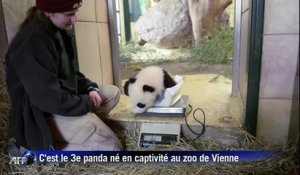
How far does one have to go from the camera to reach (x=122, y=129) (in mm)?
1133

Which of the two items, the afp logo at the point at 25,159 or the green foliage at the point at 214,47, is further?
the green foliage at the point at 214,47

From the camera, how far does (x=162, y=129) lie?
1051mm

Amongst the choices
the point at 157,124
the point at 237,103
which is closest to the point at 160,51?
the point at 157,124

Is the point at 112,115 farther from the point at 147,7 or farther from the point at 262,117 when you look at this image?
the point at 262,117

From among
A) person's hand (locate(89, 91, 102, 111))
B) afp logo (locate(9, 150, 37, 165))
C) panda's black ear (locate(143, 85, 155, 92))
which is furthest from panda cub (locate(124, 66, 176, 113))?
afp logo (locate(9, 150, 37, 165))

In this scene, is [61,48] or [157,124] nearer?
[61,48]

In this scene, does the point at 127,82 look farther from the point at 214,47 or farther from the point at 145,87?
the point at 214,47

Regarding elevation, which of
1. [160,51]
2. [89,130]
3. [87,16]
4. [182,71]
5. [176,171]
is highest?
[87,16]

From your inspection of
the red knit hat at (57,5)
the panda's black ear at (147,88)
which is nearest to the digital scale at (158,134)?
the panda's black ear at (147,88)

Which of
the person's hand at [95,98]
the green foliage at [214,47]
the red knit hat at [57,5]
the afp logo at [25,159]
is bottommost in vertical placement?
the afp logo at [25,159]

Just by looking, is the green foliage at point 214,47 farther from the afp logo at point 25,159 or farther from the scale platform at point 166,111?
the afp logo at point 25,159

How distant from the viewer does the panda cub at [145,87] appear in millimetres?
1112

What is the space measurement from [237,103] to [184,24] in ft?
1.31

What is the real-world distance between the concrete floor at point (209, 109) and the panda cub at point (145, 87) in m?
0.06
